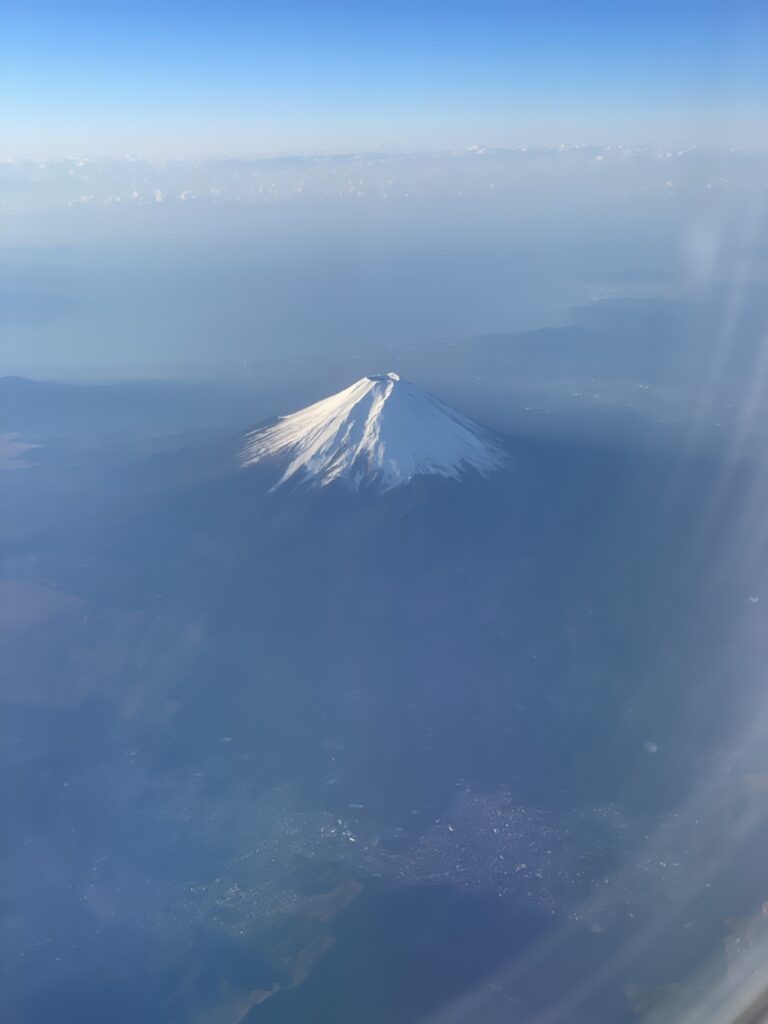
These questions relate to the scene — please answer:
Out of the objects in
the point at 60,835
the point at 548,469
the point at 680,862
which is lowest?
the point at 60,835

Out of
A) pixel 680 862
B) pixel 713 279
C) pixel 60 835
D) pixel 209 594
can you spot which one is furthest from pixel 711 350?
pixel 60 835

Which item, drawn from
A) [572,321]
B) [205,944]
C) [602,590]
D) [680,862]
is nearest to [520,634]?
[602,590]

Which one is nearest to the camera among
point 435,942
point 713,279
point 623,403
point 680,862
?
point 435,942

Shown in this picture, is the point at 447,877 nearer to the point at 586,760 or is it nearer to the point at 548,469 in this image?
the point at 586,760

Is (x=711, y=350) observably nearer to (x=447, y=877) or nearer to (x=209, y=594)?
(x=209, y=594)

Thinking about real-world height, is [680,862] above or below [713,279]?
below

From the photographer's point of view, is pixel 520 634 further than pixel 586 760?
Yes

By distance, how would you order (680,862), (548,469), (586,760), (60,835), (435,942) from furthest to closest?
(548,469) < (586,760) < (60,835) < (680,862) < (435,942)
